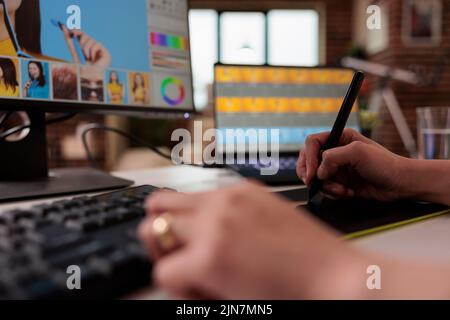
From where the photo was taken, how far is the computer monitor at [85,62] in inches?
25.2

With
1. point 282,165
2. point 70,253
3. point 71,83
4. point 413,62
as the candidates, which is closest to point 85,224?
point 70,253

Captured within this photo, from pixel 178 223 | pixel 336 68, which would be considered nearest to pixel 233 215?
pixel 178 223

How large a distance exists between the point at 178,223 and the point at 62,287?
74mm

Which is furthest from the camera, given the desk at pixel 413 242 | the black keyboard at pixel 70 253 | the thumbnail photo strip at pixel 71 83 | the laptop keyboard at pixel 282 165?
the laptop keyboard at pixel 282 165

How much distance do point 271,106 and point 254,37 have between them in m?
4.31

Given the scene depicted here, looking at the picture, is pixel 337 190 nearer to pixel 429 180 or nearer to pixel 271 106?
pixel 429 180

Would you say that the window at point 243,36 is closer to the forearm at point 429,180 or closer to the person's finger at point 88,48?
the person's finger at point 88,48

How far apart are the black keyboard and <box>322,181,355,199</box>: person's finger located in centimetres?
29

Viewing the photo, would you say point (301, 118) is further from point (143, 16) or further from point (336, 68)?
point (143, 16)

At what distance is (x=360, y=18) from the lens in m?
4.61

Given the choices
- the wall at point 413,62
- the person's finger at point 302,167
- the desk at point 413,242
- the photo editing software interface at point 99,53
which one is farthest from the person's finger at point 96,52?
the wall at point 413,62

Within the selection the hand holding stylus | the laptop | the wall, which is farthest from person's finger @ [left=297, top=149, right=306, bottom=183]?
the wall

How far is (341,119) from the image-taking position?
532mm

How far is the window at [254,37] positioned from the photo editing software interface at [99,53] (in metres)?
4.04
